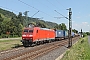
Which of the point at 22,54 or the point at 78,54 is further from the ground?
the point at 78,54

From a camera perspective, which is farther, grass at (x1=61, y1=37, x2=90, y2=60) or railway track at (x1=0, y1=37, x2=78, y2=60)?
railway track at (x1=0, y1=37, x2=78, y2=60)

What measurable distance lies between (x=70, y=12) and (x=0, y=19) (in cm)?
6027

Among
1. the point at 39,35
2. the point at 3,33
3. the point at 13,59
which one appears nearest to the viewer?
the point at 13,59

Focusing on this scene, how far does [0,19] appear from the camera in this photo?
8988 cm

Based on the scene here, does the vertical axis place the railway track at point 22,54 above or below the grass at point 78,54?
below

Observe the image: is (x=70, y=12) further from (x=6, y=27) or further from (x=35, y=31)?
(x=6, y=27)

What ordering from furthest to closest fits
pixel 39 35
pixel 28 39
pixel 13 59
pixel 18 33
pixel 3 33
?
pixel 18 33 → pixel 3 33 → pixel 39 35 → pixel 28 39 → pixel 13 59

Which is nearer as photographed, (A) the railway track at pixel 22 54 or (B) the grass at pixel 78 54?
(B) the grass at pixel 78 54

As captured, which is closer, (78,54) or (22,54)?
(78,54)

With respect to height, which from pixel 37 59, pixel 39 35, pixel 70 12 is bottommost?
pixel 37 59

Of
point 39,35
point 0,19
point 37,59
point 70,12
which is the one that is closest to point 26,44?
point 39,35

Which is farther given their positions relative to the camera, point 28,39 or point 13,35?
point 13,35

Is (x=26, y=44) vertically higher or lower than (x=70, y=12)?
lower

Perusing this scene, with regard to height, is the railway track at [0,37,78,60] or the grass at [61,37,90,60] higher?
the grass at [61,37,90,60]
